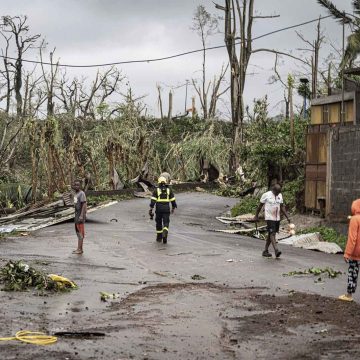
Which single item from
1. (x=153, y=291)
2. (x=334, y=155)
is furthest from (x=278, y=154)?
(x=153, y=291)

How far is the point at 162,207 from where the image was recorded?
19500 millimetres

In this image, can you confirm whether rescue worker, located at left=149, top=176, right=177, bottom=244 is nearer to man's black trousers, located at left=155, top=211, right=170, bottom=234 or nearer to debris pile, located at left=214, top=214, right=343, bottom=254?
man's black trousers, located at left=155, top=211, right=170, bottom=234

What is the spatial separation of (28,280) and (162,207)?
7.81m

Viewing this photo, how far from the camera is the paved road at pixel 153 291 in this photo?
822cm

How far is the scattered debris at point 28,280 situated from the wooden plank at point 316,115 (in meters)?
15.4

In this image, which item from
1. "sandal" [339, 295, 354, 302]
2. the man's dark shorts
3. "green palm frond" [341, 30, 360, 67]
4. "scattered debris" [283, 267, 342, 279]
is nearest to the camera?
"sandal" [339, 295, 354, 302]

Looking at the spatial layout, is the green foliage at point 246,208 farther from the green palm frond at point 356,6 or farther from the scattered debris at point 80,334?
the scattered debris at point 80,334

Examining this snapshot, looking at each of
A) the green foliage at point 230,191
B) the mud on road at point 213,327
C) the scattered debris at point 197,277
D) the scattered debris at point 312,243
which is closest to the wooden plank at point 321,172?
the scattered debris at point 312,243

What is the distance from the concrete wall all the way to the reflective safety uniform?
5.09 meters

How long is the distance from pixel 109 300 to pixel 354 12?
16834 mm

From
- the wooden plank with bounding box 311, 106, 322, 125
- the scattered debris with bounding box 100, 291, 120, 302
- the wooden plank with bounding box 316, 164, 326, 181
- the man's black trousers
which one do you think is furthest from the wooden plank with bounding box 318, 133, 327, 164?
the scattered debris with bounding box 100, 291, 120, 302

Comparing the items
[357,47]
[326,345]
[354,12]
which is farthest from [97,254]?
[354,12]

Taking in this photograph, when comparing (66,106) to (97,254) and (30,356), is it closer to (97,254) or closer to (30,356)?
(97,254)

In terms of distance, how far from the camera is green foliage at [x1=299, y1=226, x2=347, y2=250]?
67.6 ft
